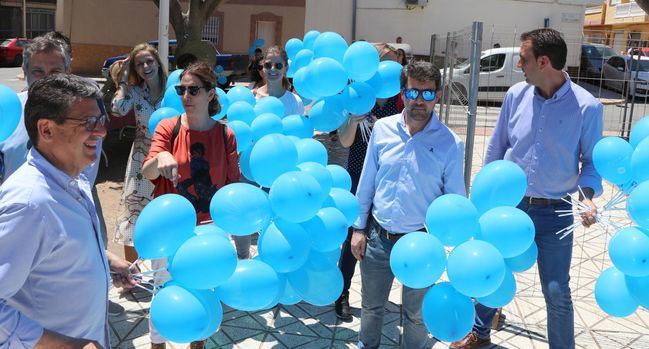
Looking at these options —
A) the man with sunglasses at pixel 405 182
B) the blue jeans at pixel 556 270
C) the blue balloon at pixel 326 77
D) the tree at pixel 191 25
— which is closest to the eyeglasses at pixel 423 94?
the man with sunglasses at pixel 405 182

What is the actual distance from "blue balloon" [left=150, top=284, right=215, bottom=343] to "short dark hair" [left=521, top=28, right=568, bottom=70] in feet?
7.02

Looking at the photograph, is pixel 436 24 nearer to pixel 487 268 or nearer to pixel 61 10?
pixel 61 10

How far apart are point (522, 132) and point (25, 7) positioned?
33668mm

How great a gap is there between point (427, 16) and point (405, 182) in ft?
65.2

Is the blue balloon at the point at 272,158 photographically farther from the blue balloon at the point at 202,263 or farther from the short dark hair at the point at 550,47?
the short dark hair at the point at 550,47

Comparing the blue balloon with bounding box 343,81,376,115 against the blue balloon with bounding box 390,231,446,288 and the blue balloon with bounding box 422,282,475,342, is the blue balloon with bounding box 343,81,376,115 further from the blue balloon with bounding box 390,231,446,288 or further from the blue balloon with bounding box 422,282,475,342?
the blue balloon with bounding box 422,282,475,342

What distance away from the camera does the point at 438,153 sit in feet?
9.55

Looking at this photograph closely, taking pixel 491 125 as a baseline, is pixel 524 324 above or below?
below

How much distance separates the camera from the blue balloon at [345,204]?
300cm

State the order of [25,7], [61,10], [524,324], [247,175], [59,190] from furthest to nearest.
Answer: [25,7], [61,10], [524,324], [247,175], [59,190]

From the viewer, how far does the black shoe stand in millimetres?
4090

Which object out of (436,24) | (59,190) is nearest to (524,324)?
(59,190)

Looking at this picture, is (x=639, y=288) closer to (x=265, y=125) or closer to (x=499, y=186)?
(x=499, y=186)

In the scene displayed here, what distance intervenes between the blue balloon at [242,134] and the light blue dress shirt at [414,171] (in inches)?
34.9
